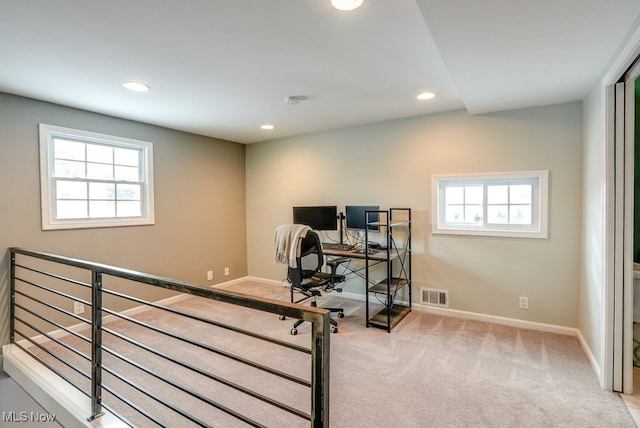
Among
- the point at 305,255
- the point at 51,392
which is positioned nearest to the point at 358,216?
the point at 305,255

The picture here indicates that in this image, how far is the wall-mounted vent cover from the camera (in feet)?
12.0

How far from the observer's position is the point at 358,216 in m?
3.96

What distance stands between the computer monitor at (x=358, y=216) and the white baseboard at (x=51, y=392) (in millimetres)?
2875

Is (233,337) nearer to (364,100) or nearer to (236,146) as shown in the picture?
(364,100)

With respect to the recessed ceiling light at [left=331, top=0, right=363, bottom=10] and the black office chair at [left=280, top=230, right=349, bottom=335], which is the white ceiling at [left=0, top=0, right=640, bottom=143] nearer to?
the recessed ceiling light at [left=331, top=0, right=363, bottom=10]

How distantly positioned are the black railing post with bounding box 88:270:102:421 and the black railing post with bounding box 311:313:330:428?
1.41 metres

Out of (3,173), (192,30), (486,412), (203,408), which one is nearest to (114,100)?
(3,173)

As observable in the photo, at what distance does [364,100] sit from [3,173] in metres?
3.37

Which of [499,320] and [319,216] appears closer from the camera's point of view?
[499,320]

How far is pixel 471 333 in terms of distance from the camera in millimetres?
3162

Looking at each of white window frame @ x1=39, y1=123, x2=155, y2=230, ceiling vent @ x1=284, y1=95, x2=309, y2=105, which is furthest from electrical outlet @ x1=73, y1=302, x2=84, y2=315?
ceiling vent @ x1=284, y1=95, x2=309, y2=105

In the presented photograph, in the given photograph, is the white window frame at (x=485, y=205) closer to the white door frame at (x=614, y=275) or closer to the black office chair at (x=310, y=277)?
the white door frame at (x=614, y=275)

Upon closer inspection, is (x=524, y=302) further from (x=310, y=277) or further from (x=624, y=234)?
(x=310, y=277)

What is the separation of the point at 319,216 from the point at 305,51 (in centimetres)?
248
